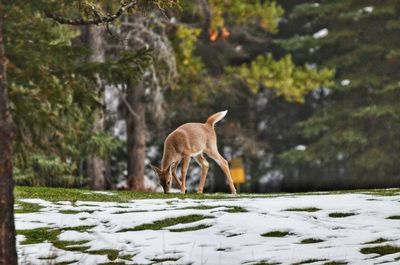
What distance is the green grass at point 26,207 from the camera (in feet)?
46.0

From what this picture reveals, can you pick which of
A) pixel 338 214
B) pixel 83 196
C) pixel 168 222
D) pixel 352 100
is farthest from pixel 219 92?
pixel 168 222

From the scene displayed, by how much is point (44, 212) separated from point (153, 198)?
2.59 m

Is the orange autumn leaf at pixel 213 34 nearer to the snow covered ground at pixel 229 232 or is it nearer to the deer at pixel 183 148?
the deer at pixel 183 148

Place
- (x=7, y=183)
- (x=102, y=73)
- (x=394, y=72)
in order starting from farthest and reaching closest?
(x=394, y=72), (x=102, y=73), (x=7, y=183)

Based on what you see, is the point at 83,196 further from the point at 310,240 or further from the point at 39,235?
the point at 310,240

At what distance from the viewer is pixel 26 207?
14.4 m

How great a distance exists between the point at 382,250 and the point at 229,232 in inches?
79.1

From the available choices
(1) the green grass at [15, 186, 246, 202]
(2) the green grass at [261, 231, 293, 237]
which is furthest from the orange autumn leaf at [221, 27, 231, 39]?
(2) the green grass at [261, 231, 293, 237]

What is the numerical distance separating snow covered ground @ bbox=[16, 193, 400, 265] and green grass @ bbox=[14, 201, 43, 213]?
13 centimetres

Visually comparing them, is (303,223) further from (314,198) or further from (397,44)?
(397,44)

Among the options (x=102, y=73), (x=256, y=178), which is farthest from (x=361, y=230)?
(x=256, y=178)

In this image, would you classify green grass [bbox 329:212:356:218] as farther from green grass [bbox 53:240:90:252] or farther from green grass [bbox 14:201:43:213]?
green grass [bbox 14:201:43:213]

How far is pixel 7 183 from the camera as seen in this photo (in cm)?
980

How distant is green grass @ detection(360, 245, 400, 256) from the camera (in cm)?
1053
